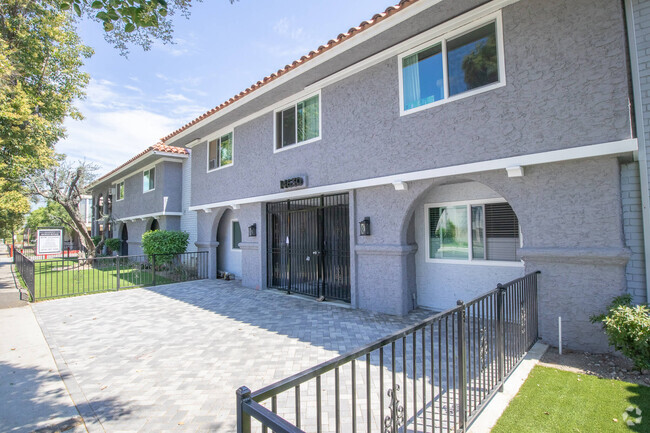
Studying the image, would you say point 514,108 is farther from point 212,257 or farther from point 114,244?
point 114,244

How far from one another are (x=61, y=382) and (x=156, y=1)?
549 centimetres

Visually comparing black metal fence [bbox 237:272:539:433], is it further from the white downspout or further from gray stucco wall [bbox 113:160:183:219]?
gray stucco wall [bbox 113:160:183:219]

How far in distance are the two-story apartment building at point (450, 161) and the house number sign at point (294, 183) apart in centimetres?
5

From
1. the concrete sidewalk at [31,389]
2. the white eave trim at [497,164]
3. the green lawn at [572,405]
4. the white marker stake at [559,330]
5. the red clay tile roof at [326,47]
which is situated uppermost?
the red clay tile roof at [326,47]

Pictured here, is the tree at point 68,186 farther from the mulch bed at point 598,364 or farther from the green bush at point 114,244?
the mulch bed at point 598,364

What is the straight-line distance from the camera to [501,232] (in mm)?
6945

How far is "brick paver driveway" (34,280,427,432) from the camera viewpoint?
385cm

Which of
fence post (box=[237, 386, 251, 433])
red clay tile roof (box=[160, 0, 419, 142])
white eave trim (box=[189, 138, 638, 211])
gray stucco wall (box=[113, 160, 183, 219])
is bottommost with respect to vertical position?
fence post (box=[237, 386, 251, 433])

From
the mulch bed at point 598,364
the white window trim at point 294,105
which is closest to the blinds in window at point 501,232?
the mulch bed at point 598,364

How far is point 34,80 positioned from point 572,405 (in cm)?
1734

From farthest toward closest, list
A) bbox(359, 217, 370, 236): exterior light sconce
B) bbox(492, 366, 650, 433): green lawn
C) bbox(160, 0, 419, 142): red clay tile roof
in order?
1. bbox(359, 217, 370, 236): exterior light sconce
2. bbox(160, 0, 419, 142): red clay tile roof
3. bbox(492, 366, 650, 433): green lawn

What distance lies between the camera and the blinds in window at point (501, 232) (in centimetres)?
678

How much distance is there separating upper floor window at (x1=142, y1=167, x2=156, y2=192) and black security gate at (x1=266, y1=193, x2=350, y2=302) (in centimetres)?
1001

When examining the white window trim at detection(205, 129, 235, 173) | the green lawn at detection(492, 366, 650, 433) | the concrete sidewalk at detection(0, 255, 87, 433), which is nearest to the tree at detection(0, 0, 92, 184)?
the white window trim at detection(205, 129, 235, 173)
